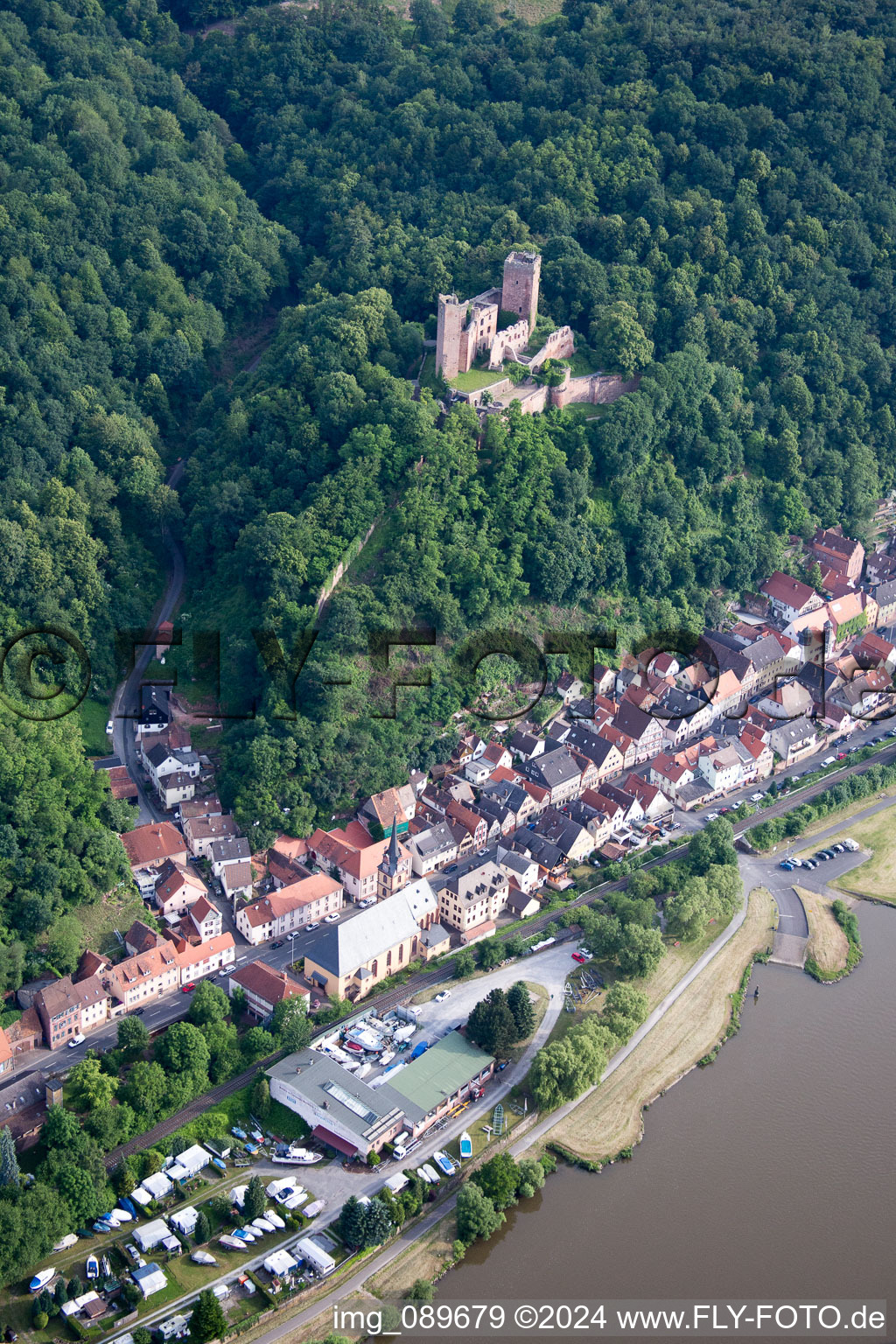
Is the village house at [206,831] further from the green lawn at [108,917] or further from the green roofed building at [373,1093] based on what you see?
the green roofed building at [373,1093]

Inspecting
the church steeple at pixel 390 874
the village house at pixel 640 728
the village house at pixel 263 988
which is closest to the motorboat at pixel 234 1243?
the village house at pixel 263 988

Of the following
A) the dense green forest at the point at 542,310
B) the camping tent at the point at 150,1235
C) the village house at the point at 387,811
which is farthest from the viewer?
the dense green forest at the point at 542,310

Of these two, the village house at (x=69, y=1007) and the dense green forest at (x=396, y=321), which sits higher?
the dense green forest at (x=396, y=321)

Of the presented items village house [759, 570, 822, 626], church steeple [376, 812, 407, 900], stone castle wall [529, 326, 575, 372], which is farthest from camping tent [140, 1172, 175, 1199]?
village house [759, 570, 822, 626]

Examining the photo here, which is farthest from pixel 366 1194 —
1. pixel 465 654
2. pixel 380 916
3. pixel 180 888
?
pixel 465 654

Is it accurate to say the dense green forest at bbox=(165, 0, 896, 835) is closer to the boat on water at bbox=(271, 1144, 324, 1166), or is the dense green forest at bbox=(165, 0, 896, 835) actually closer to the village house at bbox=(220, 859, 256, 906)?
the village house at bbox=(220, 859, 256, 906)
